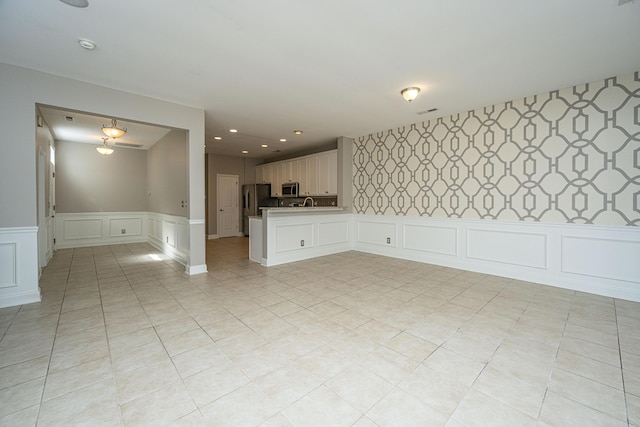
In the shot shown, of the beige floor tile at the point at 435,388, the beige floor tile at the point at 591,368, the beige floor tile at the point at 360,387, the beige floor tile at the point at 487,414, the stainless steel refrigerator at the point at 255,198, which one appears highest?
the stainless steel refrigerator at the point at 255,198

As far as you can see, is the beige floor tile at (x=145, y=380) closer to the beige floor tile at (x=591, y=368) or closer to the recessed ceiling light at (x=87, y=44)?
the beige floor tile at (x=591, y=368)

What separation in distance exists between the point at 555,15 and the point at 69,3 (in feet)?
13.0

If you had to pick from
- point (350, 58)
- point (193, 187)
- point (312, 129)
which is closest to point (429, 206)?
point (312, 129)

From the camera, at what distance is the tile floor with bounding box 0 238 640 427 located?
1502mm

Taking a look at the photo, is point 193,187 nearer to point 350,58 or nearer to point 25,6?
point 25,6

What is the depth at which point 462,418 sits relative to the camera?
1.45m

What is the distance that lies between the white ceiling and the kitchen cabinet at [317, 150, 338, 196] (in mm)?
2597

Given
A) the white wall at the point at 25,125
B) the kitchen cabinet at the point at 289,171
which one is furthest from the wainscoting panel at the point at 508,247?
the white wall at the point at 25,125

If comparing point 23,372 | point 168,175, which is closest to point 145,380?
point 23,372

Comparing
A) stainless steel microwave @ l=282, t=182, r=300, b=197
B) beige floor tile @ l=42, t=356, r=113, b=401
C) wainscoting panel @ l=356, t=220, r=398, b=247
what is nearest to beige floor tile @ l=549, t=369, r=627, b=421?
beige floor tile @ l=42, t=356, r=113, b=401

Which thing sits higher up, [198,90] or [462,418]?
[198,90]

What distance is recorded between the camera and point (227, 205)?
29.7 feet

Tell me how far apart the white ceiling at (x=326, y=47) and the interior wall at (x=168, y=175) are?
1.29m

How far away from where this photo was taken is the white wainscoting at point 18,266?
2955 millimetres
